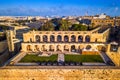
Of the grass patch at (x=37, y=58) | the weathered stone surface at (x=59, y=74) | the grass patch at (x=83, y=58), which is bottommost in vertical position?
the weathered stone surface at (x=59, y=74)

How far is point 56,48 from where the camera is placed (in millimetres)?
19969

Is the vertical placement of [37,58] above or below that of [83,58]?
above

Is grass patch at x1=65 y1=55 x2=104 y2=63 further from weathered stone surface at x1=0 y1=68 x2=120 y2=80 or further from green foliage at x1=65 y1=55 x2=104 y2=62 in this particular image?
weathered stone surface at x1=0 y1=68 x2=120 y2=80

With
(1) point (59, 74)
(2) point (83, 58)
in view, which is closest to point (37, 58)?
(1) point (59, 74)

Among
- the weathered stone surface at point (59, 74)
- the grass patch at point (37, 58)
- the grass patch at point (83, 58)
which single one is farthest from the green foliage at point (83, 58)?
the weathered stone surface at point (59, 74)

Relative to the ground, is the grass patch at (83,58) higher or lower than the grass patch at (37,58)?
lower

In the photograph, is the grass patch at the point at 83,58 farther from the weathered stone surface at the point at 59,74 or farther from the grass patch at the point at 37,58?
the weathered stone surface at the point at 59,74

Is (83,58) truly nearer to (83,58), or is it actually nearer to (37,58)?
(83,58)

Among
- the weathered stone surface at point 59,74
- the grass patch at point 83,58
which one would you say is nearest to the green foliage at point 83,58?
the grass patch at point 83,58

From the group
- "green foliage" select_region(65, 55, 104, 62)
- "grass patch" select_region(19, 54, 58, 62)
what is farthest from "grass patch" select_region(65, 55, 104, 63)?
"grass patch" select_region(19, 54, 58, 62)

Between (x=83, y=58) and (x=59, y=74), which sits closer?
(x=59, y=74)

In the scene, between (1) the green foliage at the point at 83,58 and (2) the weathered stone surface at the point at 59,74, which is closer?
(2) the weathered stone surface at the point at 59,74

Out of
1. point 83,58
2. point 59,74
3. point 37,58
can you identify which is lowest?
point 59,74

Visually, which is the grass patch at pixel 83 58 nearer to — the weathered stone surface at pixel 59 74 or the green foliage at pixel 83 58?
the green foliage at pixel 83 58
